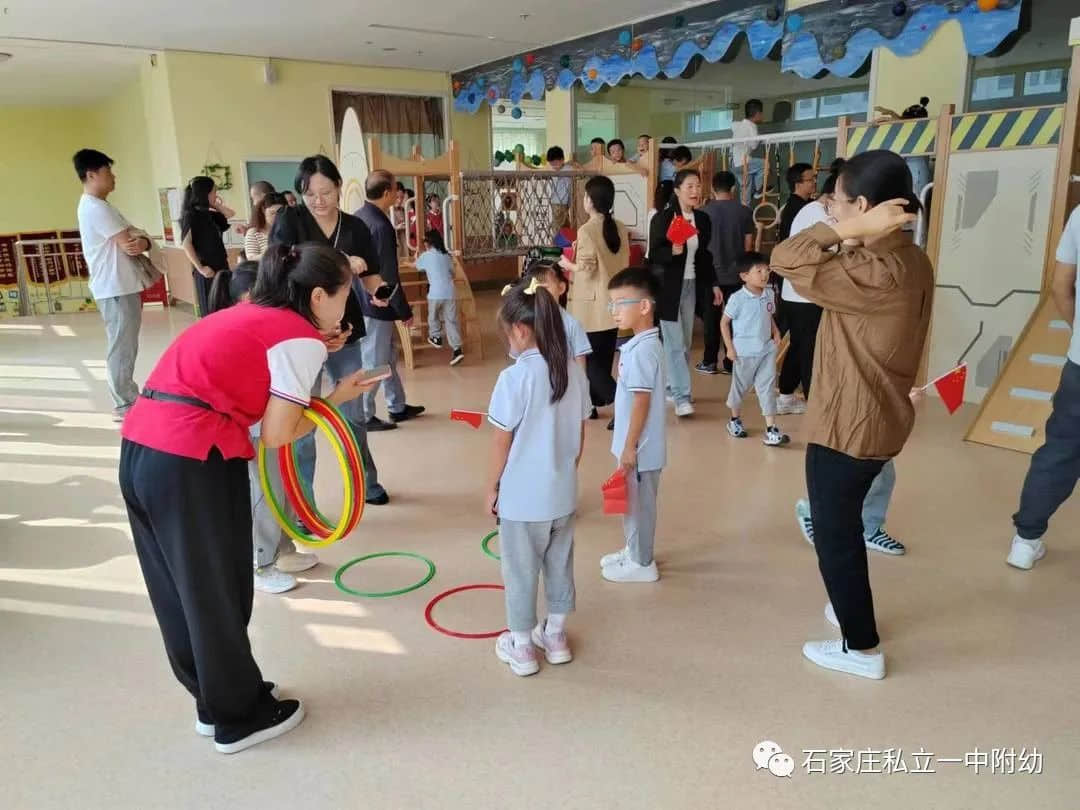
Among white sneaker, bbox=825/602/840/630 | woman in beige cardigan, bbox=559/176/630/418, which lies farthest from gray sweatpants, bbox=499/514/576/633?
woman in beige cardigan, bbox=559/176/630/418

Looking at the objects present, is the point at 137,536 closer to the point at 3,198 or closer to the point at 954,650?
the point at 954,650

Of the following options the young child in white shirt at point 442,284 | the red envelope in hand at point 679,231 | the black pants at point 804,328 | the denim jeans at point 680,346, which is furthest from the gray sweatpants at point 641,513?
the young child in white shirt at point 442,284

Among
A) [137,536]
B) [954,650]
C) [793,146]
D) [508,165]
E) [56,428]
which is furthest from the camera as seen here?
[508,165]

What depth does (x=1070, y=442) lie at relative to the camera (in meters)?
2.79

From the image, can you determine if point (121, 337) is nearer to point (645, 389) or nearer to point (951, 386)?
point (645, 389)

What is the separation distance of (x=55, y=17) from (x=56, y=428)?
558cm

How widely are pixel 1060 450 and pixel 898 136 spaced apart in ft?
10.5

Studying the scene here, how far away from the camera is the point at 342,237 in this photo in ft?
10.8

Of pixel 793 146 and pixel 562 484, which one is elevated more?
pixel 793 146

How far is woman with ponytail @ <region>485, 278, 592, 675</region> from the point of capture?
208cm

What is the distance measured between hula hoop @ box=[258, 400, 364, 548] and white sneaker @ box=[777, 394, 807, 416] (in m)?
3.36

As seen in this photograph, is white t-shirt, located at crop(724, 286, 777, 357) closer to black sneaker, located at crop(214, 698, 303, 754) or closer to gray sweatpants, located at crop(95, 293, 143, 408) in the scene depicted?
black sneaker, located at crop(214, 698, 303, 754)

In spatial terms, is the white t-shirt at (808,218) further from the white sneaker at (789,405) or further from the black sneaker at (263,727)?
the black sneaker at (263,727)

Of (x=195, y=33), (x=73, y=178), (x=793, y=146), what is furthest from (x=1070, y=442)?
(x=73, y=178)
